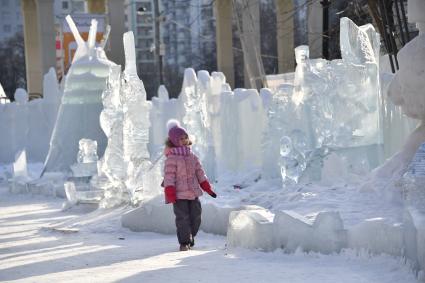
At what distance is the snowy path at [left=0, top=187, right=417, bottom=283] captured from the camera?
5605 mm

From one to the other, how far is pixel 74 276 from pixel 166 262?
2.50 ft

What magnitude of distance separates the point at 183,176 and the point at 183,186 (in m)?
0.09

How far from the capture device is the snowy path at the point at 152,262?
561 cm

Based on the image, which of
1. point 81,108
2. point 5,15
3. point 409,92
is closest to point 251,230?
point 409,92

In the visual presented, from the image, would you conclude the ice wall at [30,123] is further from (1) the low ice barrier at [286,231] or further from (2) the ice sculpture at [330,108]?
(1) the low ice barrier at [286,231]

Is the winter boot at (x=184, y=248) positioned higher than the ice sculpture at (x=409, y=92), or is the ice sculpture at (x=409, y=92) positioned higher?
the ice sculpture at (x=409, y=92)

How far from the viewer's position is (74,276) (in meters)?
6.12

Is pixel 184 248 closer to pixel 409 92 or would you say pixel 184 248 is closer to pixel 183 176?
pixel 183 176

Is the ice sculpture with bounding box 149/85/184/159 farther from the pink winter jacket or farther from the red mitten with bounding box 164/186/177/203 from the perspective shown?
the red mitten with bounding box 164/186/177/203

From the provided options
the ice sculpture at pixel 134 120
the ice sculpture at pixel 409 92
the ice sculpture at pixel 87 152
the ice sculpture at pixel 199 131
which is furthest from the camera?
the ice sculpture at pixel 87 152

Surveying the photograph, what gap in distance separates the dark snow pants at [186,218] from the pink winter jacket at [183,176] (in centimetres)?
7

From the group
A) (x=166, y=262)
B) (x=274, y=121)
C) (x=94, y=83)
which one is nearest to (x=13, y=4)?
(x=94, y=83)

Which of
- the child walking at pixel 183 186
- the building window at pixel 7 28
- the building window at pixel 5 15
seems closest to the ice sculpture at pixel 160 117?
the child walking at pixel 183 186

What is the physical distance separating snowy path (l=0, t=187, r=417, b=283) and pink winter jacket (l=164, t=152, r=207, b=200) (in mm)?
499
